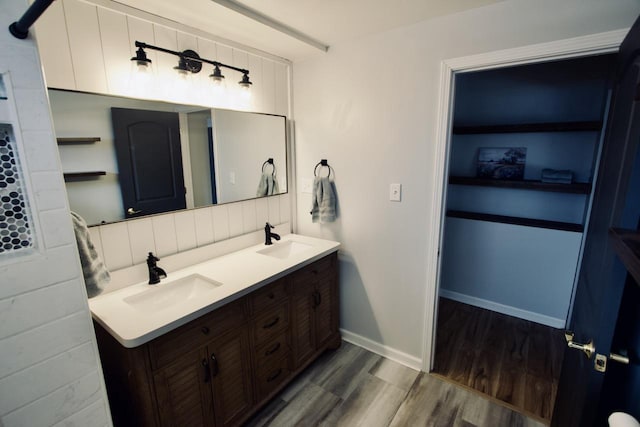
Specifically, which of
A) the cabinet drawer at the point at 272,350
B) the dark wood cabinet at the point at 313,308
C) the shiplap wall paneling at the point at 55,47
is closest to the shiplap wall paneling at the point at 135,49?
the shiplap wall paneling at the point at 55,47

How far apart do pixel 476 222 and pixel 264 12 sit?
245 centimetres

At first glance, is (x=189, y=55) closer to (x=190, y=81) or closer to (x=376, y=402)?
(x=190, y=81)

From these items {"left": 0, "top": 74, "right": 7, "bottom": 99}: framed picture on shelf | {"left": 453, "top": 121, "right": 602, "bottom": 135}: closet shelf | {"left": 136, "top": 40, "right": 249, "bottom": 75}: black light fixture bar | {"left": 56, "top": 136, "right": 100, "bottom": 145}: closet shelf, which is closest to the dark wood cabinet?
{"left": 56, "top": 136, "right": 100, "bottom": 145}: closet shelf

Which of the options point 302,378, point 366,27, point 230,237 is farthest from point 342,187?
point 302,378

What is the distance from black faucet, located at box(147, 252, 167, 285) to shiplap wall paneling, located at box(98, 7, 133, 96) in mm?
838

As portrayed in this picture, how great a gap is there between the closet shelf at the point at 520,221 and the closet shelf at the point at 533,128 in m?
0.76

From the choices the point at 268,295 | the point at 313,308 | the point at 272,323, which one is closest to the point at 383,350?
the point at 313,308

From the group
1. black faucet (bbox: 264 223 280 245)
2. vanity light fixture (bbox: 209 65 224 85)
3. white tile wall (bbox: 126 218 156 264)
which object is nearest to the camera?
white tile wall (bbox: 126 218 156 264)

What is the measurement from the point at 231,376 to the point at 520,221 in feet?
8.56

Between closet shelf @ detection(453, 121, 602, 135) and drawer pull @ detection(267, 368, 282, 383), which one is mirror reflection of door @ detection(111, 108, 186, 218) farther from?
closet shelf @ detection(453, 121, 602, 135)

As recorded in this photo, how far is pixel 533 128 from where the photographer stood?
253 cm

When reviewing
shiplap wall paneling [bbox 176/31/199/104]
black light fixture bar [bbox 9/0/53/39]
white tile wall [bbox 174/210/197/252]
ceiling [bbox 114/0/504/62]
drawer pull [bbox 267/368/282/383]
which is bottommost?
drawer pull [bbox 267/368/282/383]

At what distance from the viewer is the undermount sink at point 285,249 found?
2246mm

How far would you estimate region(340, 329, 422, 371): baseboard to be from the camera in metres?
2.22
